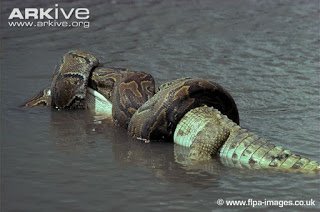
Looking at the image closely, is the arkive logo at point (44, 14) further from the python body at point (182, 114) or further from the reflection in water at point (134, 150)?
the reflection in water at point (134, 150)

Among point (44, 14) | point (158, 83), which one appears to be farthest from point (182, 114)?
point (44, 14)

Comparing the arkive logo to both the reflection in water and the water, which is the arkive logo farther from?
the reflection in water

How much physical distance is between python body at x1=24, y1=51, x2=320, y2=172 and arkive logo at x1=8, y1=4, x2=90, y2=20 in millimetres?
5091

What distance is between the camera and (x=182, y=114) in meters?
7.77

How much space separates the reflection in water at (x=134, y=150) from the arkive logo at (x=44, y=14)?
→ 538 centimetres

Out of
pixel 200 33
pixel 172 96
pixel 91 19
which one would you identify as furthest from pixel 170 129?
pixel 91 19

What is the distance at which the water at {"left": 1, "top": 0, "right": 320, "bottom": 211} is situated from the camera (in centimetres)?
630

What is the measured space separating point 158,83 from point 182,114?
268 centimetres

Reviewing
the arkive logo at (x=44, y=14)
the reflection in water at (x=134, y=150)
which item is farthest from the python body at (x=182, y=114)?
the arkive logo at (x=44, y=14)

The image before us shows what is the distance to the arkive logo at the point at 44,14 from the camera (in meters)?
14.1

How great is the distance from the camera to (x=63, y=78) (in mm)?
9414

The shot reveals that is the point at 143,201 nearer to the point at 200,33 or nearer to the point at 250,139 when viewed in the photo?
the point at 250,139

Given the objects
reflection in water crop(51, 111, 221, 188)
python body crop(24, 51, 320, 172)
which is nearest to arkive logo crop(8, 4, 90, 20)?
python body crop(24, 51, 320, 172)

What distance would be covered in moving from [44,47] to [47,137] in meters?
4.86
